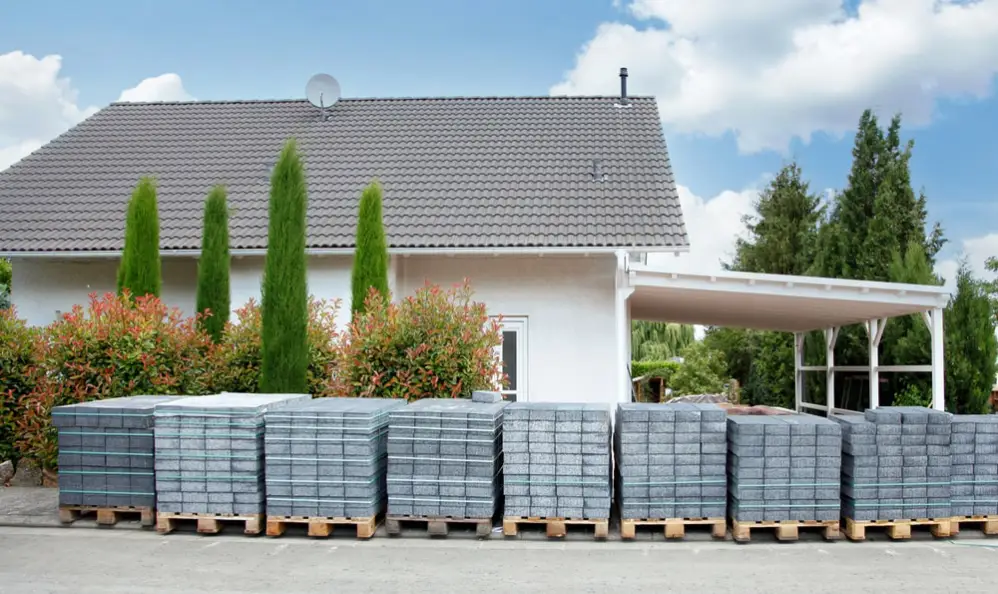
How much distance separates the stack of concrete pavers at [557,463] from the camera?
27.3ft

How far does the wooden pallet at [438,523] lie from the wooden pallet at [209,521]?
4.49ft

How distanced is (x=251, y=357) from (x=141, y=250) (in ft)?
8.89

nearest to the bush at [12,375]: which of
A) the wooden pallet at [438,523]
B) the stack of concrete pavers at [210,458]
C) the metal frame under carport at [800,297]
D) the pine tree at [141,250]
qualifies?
the pine tree at [141,250]

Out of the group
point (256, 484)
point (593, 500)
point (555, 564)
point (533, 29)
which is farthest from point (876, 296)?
point (256, 484)

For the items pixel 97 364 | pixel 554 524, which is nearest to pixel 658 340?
pixel 97 364

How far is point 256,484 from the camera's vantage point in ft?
28.1

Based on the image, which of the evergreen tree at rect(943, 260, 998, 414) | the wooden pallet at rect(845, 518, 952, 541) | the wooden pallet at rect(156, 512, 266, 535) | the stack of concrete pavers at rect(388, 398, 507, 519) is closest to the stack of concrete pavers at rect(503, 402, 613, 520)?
the stack of concrete pavers at rect(388, 398, 507, 519)

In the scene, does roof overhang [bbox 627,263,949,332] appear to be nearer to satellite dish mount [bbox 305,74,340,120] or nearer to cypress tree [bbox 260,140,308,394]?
cypress tree [bbox 260,140,308,394]

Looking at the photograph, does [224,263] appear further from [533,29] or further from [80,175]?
[533,29]

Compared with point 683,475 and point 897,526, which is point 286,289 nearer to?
point 683,475

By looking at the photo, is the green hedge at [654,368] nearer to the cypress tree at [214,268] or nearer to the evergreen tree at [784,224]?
the evergreen tree at [784,224]

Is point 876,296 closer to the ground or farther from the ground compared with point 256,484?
farther from the ground

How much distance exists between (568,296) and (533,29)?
17.4 ft

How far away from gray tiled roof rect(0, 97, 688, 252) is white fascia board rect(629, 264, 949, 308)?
1005 mm
